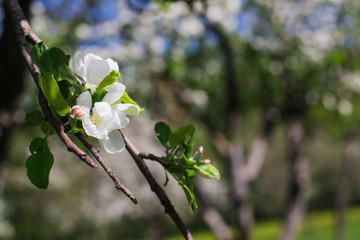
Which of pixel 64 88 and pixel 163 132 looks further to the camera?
pixel 163 132

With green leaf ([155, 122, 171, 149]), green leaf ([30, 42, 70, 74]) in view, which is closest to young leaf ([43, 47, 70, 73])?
green leaf ([30, 42, 70, 74])

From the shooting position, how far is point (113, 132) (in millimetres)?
689

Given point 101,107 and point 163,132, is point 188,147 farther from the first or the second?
point 101,107

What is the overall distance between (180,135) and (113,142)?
0.44 feet

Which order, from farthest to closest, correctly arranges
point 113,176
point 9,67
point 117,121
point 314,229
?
point 314,229 < point 9,67 < point 117,121 < point 113,176

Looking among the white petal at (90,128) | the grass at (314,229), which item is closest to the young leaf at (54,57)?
the white petal at (90,128)

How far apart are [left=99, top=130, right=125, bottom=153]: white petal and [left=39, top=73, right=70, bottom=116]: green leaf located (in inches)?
3.3

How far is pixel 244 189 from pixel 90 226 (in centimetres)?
903

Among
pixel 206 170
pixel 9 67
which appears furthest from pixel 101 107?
pixel 9 67

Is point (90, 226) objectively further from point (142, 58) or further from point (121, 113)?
point (121, 113)

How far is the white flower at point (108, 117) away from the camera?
0.64m

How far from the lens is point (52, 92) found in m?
0.62

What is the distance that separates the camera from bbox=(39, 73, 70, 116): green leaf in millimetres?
616

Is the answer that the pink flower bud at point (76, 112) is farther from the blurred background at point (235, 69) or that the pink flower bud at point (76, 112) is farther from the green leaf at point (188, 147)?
the blurred background at point (235, 69)
